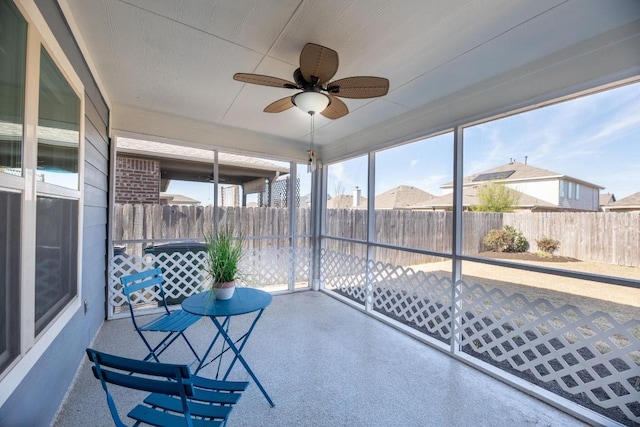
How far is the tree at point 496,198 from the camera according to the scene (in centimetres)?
249

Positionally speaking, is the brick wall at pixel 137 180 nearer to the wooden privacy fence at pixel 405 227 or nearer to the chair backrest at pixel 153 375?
the wooden privacy fence at pixel 405 227

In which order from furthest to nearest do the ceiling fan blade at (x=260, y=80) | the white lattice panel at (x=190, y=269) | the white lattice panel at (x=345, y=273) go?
the white lattice panel at (x=345, y=273) < the white lattice panel at (x=190, y=269) < the ceiling fan blade at (x=260, y=80)

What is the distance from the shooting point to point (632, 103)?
1.85 m

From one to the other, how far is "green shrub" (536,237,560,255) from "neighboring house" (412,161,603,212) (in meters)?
0.26

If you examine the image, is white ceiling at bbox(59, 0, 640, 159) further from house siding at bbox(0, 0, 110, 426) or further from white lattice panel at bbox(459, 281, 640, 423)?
white lattice panel at bbox(459, 281, 640, 423)

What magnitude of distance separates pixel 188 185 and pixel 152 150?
0.64 meters

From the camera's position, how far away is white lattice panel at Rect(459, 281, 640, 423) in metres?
1.82

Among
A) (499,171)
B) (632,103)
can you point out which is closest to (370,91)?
(499,171)

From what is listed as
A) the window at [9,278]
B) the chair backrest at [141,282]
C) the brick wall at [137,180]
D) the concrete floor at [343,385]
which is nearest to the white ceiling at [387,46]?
the brick wall at [137,180]

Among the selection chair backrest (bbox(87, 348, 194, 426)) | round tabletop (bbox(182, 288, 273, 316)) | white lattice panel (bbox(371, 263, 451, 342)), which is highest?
chair backrest (bbox(87, 348, 194, 426))

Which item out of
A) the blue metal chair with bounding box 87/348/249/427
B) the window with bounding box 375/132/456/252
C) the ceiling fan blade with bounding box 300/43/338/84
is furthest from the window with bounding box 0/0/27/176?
the window with bounding box 375/132/456/252

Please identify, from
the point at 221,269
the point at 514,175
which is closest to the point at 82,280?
the point at 221,269

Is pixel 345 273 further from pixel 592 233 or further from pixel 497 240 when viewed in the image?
pixel 592 233

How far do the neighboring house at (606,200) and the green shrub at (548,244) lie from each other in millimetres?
390
